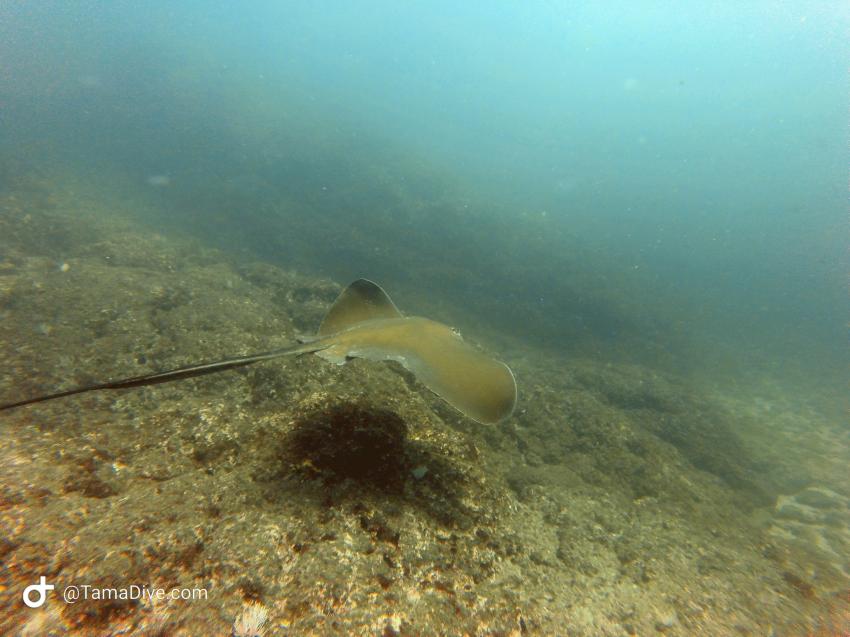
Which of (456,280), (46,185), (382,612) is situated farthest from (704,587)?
(46,185)

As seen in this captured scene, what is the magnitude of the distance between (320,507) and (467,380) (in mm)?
1215

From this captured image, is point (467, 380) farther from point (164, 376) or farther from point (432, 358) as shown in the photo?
point (164, 376)

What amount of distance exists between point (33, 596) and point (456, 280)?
46.0 feet

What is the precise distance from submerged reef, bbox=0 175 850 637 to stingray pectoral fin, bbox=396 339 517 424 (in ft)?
2.25

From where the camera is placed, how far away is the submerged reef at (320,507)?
1.64 metres

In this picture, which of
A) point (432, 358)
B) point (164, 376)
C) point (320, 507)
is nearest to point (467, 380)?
point (432, 358)

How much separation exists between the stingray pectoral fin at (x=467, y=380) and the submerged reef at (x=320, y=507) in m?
0.69

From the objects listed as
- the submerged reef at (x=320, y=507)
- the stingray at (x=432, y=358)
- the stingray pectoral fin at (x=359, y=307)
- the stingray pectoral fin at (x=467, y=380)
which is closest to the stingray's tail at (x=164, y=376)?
the stingray at (x=432, y=358)

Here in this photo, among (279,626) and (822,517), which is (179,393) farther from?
(822,517)

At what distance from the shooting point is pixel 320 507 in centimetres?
214

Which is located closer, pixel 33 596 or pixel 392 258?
pixel 33 596

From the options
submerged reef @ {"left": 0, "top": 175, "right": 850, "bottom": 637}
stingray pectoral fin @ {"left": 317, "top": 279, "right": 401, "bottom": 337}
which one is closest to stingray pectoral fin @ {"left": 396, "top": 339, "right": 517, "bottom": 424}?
submerged reef @ {"left": 0, "top": 175, "right": 850, "bottom": 637}

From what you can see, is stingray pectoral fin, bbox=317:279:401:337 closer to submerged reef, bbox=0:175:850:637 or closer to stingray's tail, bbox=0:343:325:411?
submerged reef, bbox=0:175:850:637

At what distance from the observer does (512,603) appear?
1.97m
